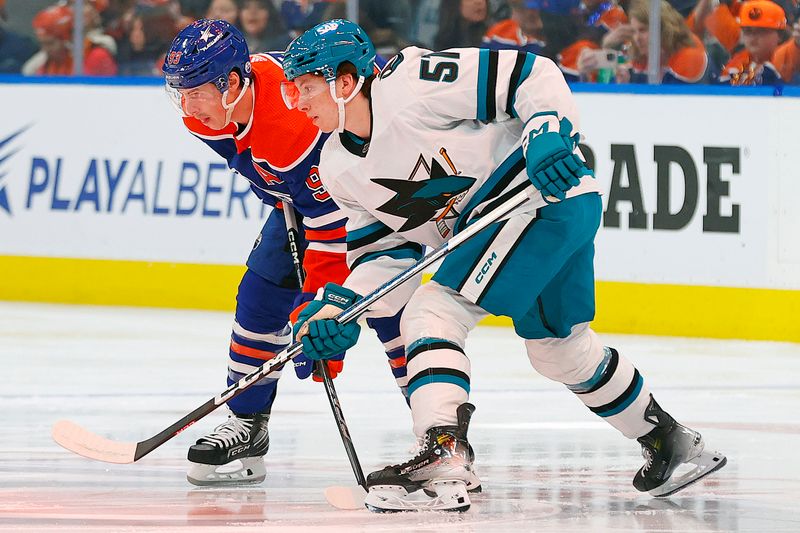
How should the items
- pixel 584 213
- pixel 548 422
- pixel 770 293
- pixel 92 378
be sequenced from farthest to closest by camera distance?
pixel 770 293
pixel 92 378
pixel 548 422
pixel 584 213

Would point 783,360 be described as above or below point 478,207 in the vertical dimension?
below

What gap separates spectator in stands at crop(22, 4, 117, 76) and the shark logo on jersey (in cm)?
434

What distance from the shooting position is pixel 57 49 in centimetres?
709

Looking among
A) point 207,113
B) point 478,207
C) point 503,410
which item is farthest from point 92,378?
point 478,207

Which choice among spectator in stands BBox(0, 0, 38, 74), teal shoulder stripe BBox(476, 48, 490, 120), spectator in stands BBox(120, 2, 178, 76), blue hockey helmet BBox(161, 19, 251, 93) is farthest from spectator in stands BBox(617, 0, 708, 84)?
teal shoulder stripe BBox(476, 48, 490, 120)

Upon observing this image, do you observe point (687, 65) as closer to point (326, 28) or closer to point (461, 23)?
point (461, 23)

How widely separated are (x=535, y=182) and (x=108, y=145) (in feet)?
14.1

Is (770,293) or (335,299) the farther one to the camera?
(770,293)

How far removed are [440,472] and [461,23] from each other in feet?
12.8

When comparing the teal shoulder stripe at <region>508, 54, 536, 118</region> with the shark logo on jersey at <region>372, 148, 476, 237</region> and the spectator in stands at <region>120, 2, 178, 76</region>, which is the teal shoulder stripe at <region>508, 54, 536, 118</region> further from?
the spectator in stands at <region>120, 2, 178, 76</region>

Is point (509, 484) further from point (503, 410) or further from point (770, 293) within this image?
point (770, 293)

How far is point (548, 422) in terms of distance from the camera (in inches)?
163

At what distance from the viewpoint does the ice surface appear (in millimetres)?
3004

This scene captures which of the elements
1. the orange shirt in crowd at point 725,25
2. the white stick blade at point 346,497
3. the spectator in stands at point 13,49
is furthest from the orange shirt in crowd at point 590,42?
the white stick blade at point 346,497
